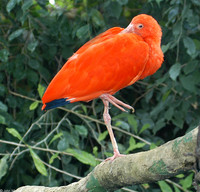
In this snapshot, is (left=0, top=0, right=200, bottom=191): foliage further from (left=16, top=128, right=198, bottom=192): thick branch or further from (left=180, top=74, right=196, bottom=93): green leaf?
(left=16, top=128, right=198, bottom=192): thick branch

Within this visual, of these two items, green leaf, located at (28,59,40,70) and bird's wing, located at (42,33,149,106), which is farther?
green leaf, located at (28,59,40,70)

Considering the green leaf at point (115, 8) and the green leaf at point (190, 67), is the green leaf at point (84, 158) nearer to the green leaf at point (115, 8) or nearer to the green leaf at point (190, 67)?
the green leaf at point (190, 67)

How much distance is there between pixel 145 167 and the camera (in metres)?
1.74

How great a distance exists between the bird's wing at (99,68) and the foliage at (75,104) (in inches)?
30.7

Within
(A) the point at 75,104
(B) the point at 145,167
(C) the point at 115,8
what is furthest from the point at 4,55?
(B) the point at 145,167

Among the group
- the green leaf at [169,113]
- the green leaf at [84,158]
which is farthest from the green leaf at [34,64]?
the green leaf at [169,113]

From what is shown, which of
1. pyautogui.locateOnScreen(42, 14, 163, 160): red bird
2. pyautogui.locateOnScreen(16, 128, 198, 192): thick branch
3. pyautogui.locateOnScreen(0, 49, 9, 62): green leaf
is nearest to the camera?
pyautogui.locateOnScreen(16, 128, 198, 192): thick branch

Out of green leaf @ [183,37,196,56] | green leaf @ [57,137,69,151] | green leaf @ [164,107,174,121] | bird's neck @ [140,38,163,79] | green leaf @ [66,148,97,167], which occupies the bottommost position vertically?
green leaf @ [164,107,174,121]

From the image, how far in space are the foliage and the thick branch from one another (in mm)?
904

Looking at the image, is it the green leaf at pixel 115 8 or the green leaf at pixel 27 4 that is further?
the green leaf at pixel 115 8

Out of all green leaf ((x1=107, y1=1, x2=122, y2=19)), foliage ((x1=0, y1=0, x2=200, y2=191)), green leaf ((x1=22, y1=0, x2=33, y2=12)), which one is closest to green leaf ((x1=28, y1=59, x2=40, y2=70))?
foliage ((x1=0, y1=0, x2=200, y2=191))

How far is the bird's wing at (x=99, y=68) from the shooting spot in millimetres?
Answer: 2211

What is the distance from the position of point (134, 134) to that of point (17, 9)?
140 cm

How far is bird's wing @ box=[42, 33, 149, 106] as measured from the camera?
2.21 m
